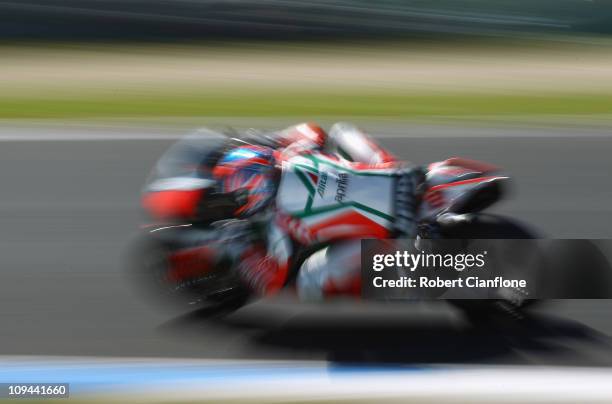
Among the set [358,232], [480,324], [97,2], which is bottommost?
[480,324]

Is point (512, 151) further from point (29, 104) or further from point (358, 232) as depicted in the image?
point (29, 104)

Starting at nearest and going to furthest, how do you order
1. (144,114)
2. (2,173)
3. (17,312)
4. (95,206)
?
1. (17,312)
2. (95,206)
3. (2,173)
4. (144,114)

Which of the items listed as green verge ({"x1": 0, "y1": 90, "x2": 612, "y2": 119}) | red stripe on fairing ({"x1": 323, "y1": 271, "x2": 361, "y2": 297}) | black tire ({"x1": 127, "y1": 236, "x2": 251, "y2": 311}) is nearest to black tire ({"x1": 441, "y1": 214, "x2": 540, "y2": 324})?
red stripe on fairing ({"x1": 323, "y1": 271, "x2": 361, "y2": 297})

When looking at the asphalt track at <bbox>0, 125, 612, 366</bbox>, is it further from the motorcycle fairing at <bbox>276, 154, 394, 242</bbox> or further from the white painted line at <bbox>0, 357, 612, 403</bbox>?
the motorcycle fairing at <bbox>276, 154, 394, 242</bbox>

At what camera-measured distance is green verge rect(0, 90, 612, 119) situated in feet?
30.4

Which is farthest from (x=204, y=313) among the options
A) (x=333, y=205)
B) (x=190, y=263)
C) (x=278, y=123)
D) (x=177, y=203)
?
(x=278, y=123)

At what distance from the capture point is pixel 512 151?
7469mm

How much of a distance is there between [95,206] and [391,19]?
259 inches

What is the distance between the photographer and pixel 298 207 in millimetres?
4445

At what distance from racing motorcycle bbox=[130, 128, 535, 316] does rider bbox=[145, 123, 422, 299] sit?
2cm

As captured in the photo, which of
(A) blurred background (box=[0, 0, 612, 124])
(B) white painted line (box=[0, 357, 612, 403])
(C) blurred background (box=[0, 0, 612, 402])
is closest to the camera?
(B) white painted line (box=[0, 357, 612, 403])

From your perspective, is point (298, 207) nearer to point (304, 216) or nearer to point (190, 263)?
point (304, 216)

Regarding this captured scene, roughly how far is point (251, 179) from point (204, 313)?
2.43 ft

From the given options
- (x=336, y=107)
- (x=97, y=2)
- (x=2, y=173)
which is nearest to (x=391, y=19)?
(x=336, y=107)
